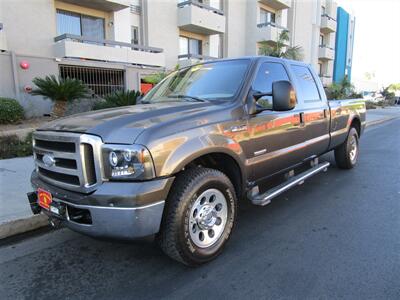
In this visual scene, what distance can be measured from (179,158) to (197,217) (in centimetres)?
63

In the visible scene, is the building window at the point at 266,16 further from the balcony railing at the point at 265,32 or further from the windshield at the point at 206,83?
the windshield at the point at 206,83

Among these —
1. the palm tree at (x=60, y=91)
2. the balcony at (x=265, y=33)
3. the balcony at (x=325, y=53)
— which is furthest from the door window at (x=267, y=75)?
the balcony at (x=325, y=53)

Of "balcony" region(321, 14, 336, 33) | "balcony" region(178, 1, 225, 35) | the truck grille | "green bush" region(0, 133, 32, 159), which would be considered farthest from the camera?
"balcony" region(321, 14, 336, 33)

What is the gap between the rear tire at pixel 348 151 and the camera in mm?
6461

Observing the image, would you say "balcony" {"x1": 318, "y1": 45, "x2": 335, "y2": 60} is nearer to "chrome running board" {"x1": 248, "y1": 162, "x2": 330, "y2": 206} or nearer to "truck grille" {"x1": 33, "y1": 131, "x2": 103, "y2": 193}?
"chrome running board" {"x1": 248, "y1": 162, "x2": 330, "y2": 206}

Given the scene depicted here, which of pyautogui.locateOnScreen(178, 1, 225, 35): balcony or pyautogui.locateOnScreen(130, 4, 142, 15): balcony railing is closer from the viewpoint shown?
pyautogui.locateOnScreen(130, 4, 142, 15): balcony railing

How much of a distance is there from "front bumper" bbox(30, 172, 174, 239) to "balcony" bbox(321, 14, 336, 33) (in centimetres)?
3679

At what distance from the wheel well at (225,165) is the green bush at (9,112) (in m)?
9.22

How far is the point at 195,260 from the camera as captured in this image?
9.73 ft

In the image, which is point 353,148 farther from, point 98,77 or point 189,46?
point 189,46

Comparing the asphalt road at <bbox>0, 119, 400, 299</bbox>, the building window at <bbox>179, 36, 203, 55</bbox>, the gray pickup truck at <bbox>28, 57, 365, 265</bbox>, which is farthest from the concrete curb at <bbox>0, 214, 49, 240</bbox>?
the building window at <bbox>179, 36, 203, 55</bbox>

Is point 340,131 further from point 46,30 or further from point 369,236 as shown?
point 46,30

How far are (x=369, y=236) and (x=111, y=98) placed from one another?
27.3 feet

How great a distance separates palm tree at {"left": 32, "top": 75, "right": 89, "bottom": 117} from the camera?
10.2 metres
